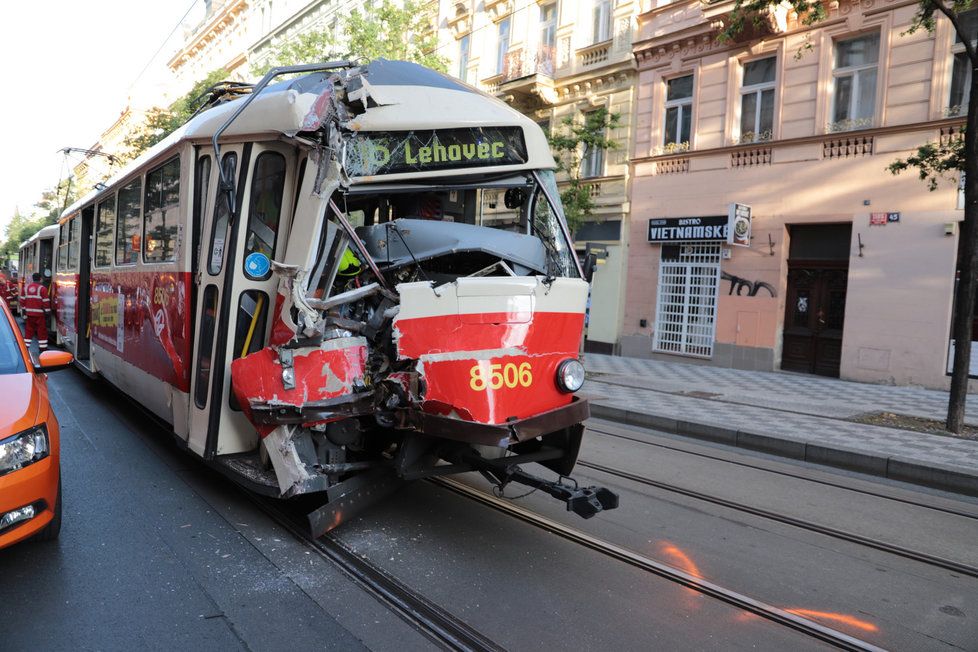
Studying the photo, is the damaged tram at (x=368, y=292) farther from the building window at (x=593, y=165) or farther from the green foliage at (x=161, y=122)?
the green foliage at (x=161, y=122)

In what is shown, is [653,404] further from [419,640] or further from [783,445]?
[419,640]

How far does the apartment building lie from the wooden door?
452 cm

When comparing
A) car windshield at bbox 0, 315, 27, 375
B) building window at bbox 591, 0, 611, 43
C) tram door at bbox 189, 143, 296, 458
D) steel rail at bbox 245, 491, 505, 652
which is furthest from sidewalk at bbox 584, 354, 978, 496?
building window at bbox 591, 0, 611, 43

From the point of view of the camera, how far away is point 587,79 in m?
19.2

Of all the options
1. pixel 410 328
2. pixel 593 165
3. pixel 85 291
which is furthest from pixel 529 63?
pixel 410 328

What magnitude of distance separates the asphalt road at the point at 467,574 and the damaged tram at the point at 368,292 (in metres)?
0.40

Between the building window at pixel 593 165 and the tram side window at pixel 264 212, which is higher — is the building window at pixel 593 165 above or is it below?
above

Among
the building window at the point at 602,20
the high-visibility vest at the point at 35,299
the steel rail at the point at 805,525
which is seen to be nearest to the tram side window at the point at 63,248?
the high-visibility vest at the point at 35,299

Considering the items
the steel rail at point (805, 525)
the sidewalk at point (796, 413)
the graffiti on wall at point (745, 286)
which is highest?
the graffiti on wall at point (745, 286)

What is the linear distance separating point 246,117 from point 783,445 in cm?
672

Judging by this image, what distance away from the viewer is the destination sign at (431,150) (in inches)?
168

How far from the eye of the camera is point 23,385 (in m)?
3.90

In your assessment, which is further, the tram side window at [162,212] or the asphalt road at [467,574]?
the tram side window at [162,212]

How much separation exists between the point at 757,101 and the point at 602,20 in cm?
588
